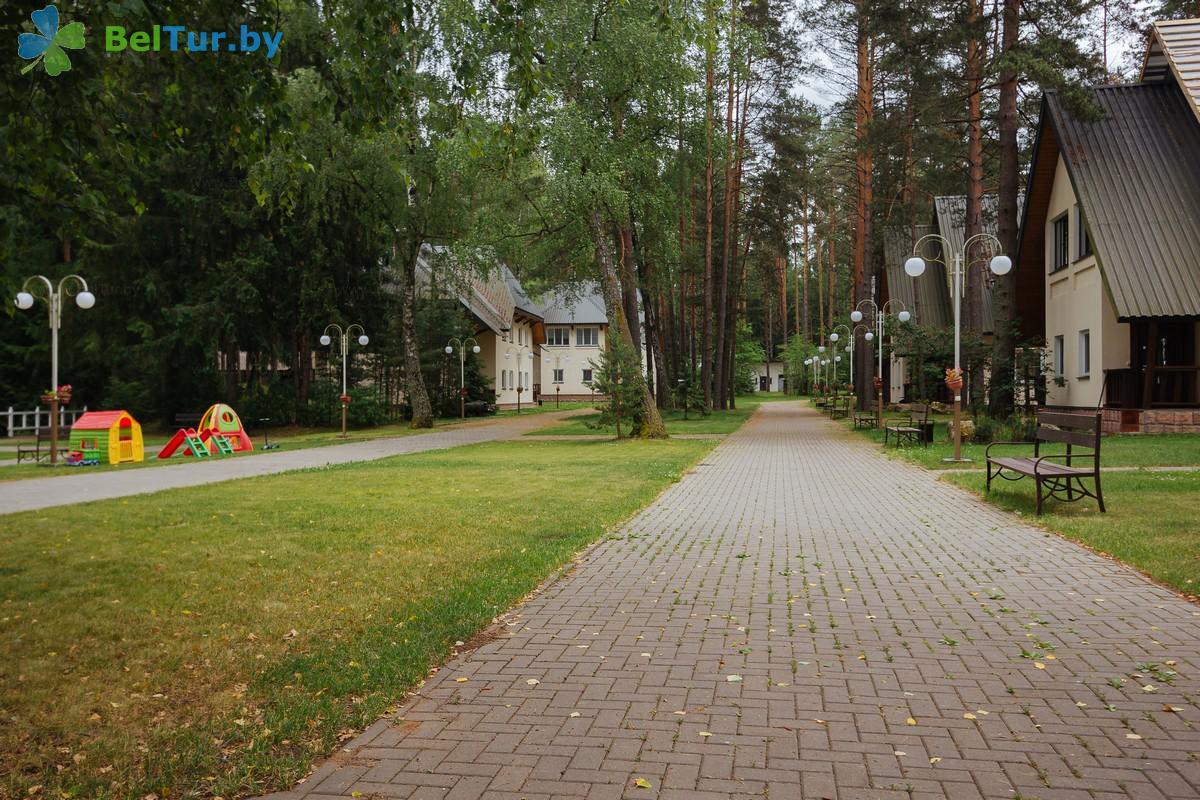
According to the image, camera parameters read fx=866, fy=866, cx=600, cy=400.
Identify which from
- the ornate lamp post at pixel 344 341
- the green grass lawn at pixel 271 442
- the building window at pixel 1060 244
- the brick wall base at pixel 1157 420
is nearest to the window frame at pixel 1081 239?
the building window at pixel 1060 244

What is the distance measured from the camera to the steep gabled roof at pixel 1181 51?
21125mm

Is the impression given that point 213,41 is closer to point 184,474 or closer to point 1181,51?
point 184,474

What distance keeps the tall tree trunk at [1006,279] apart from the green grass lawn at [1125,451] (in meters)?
1.95

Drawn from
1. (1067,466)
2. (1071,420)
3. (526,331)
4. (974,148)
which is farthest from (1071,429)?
(526,331)

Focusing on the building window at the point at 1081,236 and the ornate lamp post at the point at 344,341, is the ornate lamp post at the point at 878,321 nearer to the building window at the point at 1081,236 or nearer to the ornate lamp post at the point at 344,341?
the building window at the point at 1081,236

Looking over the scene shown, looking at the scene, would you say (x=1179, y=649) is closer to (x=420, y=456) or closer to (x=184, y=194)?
(x=420, y=456)

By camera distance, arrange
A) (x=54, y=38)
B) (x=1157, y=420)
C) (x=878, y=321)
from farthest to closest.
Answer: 1. (x=878, y=321)
2. (x=1157, y=420)
3. (x=54, y=38)

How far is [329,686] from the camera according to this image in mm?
4410

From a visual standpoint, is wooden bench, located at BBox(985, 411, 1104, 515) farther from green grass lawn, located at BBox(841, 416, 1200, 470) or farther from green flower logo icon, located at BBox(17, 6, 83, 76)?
green flower logo icon, located at BBox(17, 6, 83, 76)

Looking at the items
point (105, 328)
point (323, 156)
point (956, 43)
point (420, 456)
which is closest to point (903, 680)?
point (420, 456)

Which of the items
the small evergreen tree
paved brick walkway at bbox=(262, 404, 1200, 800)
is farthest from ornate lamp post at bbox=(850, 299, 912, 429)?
paved brick walkway at bbox=(262, 404, 1200, 800)

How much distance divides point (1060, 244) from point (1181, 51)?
18.0ft

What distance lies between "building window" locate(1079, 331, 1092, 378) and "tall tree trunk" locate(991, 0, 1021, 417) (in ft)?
6.40

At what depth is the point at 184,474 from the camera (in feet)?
53.7
